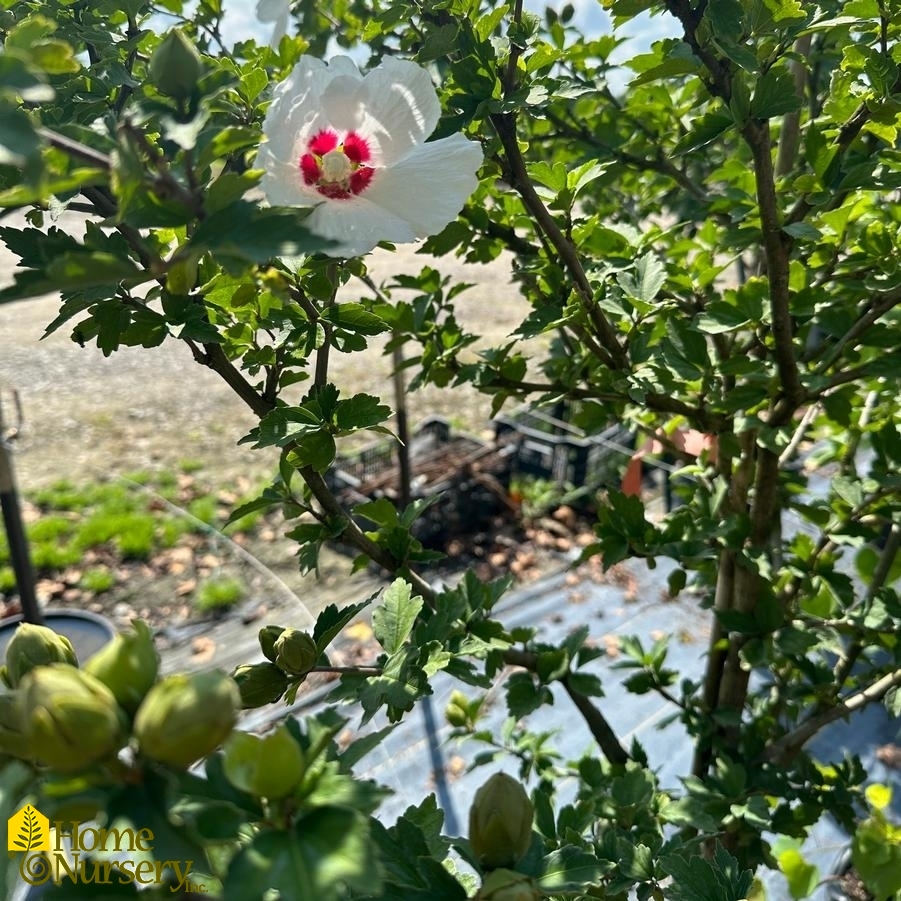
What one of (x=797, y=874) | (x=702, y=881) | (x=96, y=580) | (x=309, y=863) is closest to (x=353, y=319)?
(x=309, y=863)

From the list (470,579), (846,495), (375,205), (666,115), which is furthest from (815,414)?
(375,205)

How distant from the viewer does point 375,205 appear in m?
0.60

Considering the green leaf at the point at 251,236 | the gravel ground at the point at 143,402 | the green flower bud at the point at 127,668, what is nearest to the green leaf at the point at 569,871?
the green flower bud at the point at 127,668

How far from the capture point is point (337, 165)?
58 centimetres

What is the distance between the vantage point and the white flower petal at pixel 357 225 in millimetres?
549

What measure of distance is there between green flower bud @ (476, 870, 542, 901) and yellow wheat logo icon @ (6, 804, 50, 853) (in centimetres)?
28

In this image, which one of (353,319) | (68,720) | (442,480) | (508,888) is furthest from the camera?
(442,480)

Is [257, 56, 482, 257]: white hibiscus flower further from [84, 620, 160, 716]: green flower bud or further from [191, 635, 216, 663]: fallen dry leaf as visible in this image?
[191, 635, 216, 663]: fallen dry leaf

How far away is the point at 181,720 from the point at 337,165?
40 cm

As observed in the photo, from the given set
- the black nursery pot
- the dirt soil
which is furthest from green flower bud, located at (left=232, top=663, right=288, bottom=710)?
the dirt soil

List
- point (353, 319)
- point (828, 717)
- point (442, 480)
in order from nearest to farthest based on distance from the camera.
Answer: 1. point (353, 319)
2. point (828, 717)
3. point (442, 480)

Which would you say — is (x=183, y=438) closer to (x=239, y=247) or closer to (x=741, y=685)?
Result: (x=741, y=685)

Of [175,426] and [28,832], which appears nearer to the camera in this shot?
[28,832]

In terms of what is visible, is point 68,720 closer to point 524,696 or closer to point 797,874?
point 524,696
